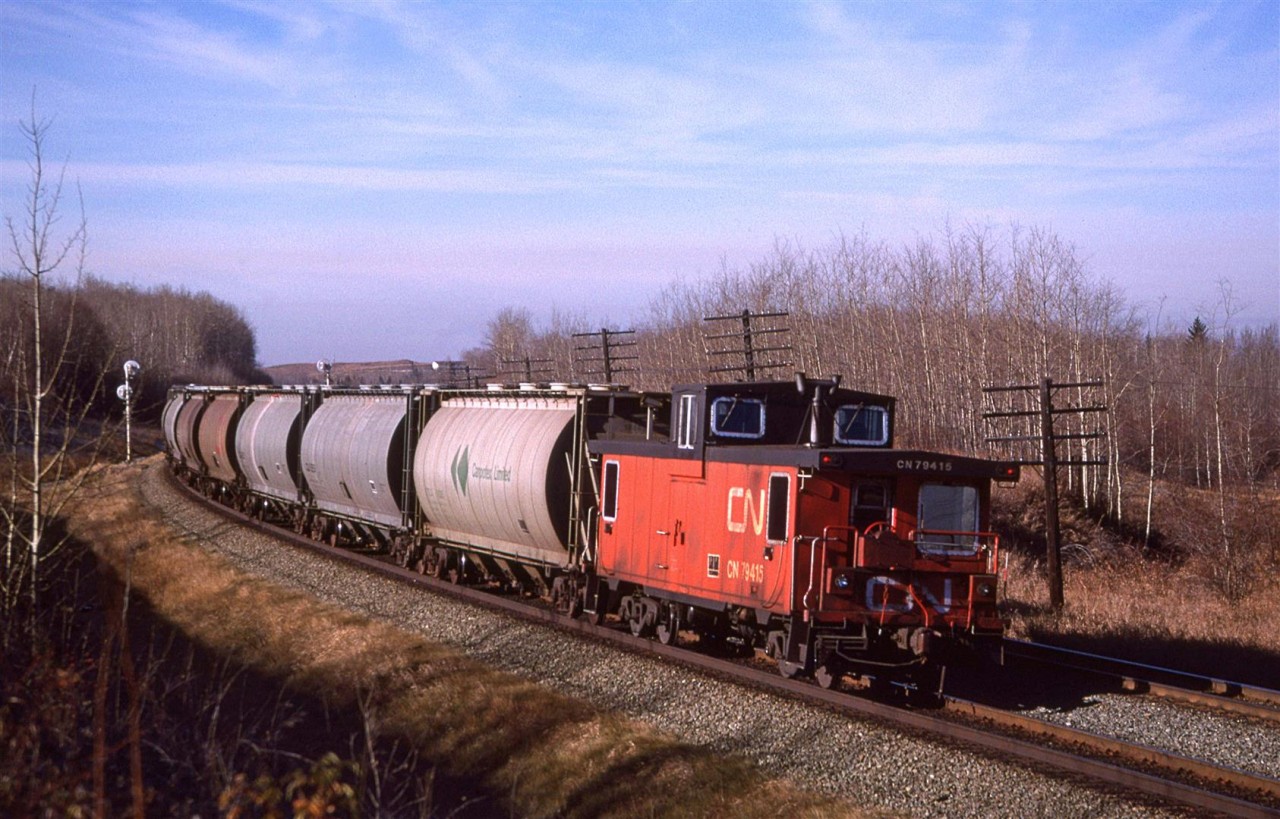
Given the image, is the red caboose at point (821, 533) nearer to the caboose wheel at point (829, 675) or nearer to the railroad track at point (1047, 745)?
the caboose wheel at point (829, 675)

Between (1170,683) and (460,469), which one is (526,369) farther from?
(1170,683)

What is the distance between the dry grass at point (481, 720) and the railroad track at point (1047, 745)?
2015 mm

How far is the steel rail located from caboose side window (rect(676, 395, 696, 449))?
558cm

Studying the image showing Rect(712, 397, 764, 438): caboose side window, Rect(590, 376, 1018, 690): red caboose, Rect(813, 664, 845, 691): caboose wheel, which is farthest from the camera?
Rect(712, 397, 764, 438): caboose side window

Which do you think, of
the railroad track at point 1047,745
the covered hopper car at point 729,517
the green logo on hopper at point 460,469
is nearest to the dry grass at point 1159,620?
the covered hopper car at point 729,517

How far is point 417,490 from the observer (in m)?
23.2

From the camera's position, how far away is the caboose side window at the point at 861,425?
1519 centimetres

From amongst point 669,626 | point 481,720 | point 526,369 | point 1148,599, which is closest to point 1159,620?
point 1148,599

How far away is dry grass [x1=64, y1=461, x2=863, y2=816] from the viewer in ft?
35.7

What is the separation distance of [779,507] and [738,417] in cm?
222

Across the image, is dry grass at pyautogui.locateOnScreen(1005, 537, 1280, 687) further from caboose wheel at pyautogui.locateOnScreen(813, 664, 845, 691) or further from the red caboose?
caboose wheel at pyautogui.locateOnScreen(813, 664, 845, 691)

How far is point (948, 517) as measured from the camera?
1363 centimetres

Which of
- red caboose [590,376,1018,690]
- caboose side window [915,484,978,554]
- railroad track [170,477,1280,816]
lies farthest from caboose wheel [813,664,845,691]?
caboose side window [915,484,978,554]

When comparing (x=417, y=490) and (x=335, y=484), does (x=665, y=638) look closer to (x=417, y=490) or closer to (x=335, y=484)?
(x=417, y=490)
